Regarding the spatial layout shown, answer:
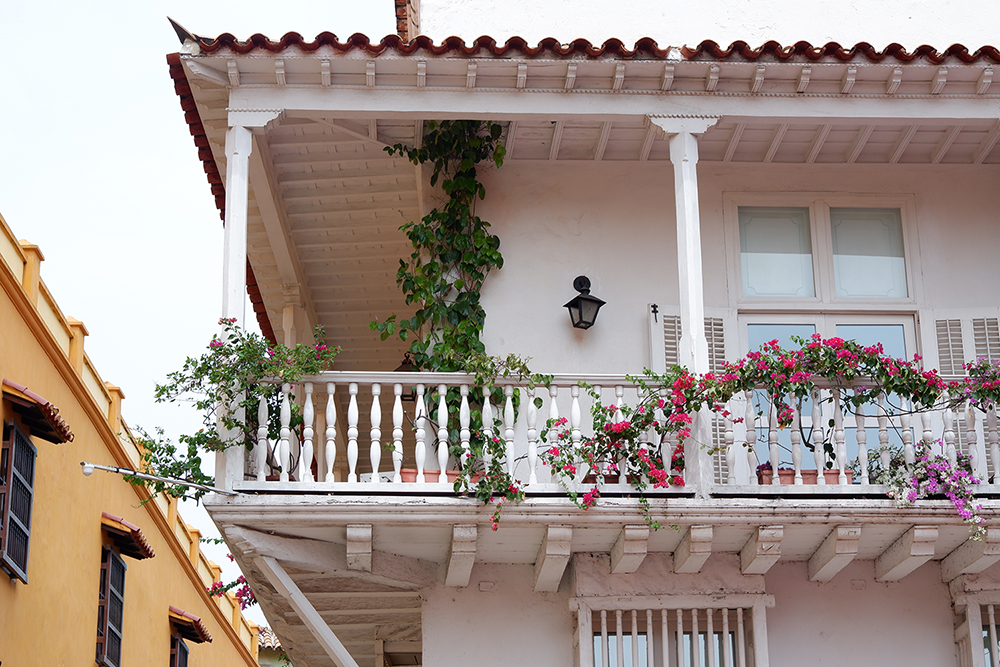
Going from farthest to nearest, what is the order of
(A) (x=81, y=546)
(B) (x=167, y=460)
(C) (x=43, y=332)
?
(A) (x=81, y=546), (C) (x=43, y=332), (B) (x=167, y=460)

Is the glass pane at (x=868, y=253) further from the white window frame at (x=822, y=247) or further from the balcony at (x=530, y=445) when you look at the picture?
the balcony at (x=530, y=445)

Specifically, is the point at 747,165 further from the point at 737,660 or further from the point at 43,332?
the point at 43,332

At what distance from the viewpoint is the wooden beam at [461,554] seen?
8.16 meters

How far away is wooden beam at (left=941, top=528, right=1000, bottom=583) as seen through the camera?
27.4ft

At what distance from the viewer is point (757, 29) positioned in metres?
10.8

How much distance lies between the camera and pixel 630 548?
27.2ft

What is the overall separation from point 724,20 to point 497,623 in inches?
210

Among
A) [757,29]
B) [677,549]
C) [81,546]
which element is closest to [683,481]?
[677,549]

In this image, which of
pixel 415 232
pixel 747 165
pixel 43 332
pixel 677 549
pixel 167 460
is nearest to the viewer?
pixel 167 460

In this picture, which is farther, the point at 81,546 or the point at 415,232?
the point at 81,546

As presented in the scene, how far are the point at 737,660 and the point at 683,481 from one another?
150 cm

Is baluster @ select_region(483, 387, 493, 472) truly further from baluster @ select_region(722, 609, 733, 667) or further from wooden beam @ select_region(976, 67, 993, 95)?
wooden beam @ select_region(976, 67, 993, 95)

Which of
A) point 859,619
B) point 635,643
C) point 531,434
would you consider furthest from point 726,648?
point 531,434

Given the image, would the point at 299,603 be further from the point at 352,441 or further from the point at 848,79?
the point at 848,79
